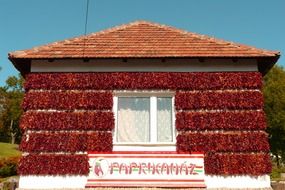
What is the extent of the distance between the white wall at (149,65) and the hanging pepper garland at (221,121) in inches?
59.8

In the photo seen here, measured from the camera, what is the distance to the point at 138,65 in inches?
496

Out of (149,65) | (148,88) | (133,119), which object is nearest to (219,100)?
(148,88)

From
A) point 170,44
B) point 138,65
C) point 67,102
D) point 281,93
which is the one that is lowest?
point 67,102

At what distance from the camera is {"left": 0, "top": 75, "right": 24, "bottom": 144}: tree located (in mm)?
64006

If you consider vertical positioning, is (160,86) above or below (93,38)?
below

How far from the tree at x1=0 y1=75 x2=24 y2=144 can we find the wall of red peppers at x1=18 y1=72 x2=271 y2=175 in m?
52.6

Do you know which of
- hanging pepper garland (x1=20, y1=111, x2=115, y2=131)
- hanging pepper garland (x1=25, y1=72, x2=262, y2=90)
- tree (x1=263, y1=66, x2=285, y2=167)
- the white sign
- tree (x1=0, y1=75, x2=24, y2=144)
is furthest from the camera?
tree (x1=0, y1=75, x2=24, y2=144)

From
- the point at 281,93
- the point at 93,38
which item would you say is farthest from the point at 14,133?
the point at 93,38

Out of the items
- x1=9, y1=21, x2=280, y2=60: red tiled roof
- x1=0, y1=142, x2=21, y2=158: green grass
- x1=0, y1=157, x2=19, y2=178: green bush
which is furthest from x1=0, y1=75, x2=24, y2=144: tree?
x1=9, y1=21, x2=280, y2=60: red tiled roof

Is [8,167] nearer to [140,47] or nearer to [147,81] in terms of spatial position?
[140,47]

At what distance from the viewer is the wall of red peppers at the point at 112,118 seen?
11.7 metres

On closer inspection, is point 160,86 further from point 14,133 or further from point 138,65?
point 14,133

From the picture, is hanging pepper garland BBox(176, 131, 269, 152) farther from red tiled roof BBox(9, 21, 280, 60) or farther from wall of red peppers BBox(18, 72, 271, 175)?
red tiled roof BBox(9, 21, 280, 60)

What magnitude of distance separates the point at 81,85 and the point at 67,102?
72cm
